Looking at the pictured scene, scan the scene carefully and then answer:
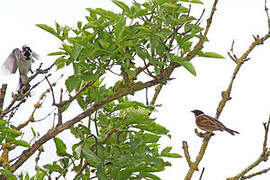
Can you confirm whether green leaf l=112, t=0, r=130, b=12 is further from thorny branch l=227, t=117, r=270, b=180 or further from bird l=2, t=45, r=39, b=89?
bird l=2, t=45, r=39, b=89

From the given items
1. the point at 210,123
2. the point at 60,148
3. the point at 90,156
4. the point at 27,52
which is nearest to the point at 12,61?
the point at 27,52

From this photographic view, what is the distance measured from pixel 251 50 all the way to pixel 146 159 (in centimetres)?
178

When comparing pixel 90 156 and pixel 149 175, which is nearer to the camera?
pixel 90 156

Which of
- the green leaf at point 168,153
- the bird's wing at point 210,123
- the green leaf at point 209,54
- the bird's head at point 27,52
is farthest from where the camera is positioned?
the bird's head at point 27,52

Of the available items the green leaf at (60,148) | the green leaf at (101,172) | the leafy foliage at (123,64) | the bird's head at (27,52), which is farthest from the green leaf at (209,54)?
the bird's head at (27,52)

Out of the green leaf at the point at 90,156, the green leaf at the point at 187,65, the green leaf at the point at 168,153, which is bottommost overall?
the green leaf at the point at 90,156

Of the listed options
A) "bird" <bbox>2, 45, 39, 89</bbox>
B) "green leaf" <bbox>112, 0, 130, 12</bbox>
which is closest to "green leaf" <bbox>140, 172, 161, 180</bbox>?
"green leaf" <bbox>112, 0, 130, 12</bbox>

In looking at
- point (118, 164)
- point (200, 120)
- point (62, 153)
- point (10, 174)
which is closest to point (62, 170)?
point (62, 153)

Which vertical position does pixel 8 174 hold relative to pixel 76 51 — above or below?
below

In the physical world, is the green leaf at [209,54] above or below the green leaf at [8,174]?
above

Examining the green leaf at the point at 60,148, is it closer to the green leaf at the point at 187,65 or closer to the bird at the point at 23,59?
the green leaf at the point at 187,65

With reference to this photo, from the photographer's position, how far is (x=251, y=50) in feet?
12.8

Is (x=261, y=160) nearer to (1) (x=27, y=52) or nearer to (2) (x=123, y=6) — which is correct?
(2) (x=123, y=6)

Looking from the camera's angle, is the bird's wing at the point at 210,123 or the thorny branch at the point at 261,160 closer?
the thorny branch at the point at 261,160
